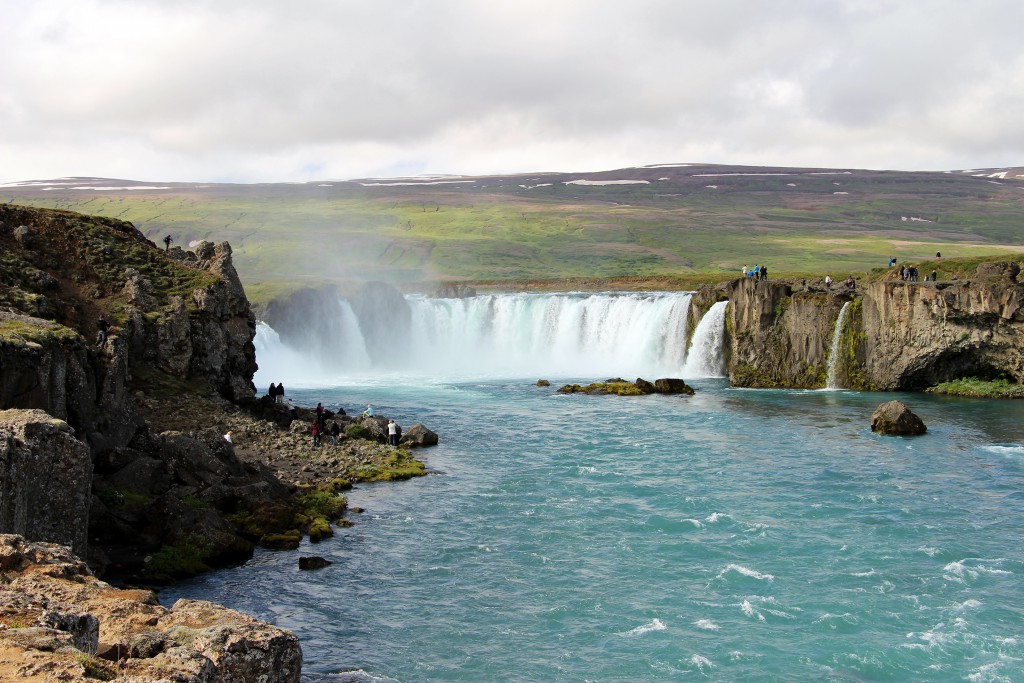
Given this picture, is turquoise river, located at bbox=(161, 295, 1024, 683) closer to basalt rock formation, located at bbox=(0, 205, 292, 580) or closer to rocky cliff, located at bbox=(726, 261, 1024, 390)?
basalt rock formation, located at bbox=(0, 205, 292, 580)

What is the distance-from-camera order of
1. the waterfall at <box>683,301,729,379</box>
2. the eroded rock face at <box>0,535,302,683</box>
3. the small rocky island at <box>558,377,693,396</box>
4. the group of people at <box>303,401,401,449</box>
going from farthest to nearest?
the waterfall at <box>683,301,729,379</box>
the small rocky island at <box>558,377,693,396</box>
the group of people at <box>303,401,401,449</box>
the eroded rock face at <box>0,535,302,683</box>

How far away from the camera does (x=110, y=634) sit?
12.7 metres

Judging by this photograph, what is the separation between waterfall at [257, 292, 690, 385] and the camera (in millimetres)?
74188

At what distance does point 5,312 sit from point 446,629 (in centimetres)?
2054

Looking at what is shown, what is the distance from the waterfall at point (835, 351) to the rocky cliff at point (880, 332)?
8cm

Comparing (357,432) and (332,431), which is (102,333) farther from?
(357,432)

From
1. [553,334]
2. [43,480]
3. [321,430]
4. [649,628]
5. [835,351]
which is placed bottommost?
[321,430]

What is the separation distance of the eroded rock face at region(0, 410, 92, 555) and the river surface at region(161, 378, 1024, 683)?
4.17 meters

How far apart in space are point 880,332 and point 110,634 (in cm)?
5698

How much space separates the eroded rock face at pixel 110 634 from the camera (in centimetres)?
988

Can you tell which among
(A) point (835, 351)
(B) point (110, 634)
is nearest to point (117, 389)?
(B) point (110, 634)

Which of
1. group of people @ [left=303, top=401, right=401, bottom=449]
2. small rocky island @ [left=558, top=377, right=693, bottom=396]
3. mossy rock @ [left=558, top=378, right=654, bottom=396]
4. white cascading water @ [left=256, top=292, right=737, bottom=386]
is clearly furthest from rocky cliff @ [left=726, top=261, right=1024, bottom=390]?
group of people @ [left=303, top=401, right=401, bottom=449]

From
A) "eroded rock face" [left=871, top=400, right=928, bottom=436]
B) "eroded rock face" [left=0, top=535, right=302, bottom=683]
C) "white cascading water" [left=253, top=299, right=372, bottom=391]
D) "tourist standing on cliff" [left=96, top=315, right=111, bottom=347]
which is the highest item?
"tourist standing on cliff" [left=96, top=315, right=111, bottom=347]

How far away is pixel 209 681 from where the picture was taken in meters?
11.6
